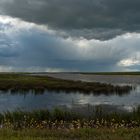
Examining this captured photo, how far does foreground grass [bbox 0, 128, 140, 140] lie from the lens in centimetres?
1137

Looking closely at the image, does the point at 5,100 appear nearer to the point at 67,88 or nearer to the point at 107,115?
the point at 67,88

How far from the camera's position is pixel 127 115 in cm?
2028

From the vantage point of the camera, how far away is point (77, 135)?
1217 cm

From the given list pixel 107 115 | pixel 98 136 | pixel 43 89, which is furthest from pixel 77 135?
pixel 43 89

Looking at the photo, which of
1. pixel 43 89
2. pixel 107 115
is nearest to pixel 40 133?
pixel 107 115

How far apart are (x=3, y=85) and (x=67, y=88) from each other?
35.5ft

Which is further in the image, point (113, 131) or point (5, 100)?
point (5, 100)

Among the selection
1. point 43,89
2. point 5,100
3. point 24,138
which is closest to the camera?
point 24,138

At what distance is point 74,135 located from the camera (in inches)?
478

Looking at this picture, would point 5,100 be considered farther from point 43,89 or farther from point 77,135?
point 77,135

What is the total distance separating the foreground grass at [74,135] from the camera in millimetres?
11367

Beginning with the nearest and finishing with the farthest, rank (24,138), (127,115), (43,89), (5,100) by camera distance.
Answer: (24,138) < (127,115) < (5,100) < (43,89)

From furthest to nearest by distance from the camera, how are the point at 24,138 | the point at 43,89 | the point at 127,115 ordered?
the point at 43,89
the point at 127,115
the point at 24,138

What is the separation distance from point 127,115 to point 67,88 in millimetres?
39680
